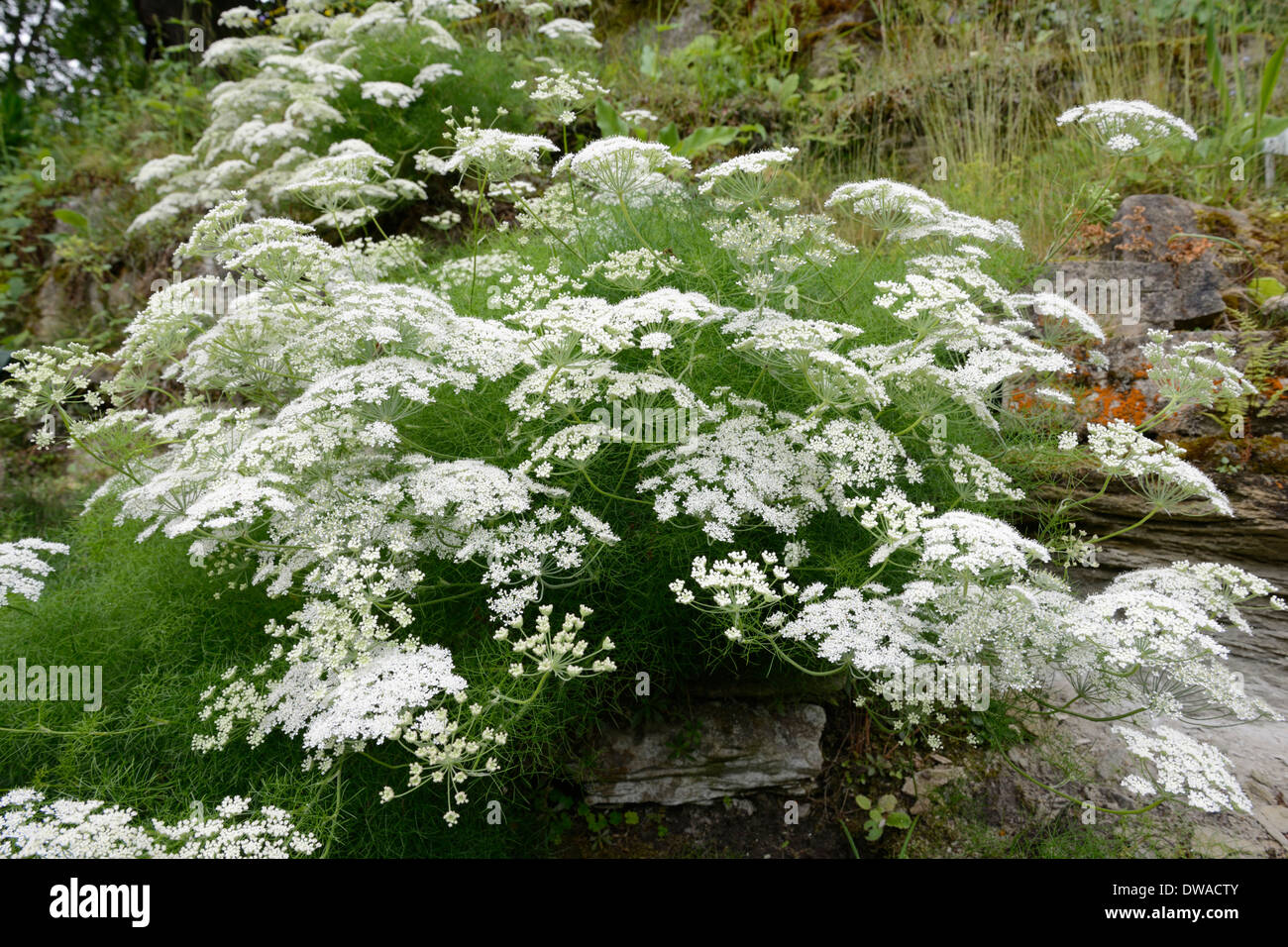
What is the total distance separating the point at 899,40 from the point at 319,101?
6664mm

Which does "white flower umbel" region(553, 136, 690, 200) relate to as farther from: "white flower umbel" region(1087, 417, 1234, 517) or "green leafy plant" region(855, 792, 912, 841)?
"green leafy plant" region(855, 792, 912, 841)

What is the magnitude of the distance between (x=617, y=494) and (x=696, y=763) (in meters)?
1.37

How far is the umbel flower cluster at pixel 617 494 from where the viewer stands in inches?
104

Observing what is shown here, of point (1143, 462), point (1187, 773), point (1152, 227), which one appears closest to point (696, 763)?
point (1187, 773)

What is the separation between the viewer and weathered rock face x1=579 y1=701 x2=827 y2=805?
3.51 m

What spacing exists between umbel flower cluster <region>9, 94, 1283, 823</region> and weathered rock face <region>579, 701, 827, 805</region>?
1.39 ft

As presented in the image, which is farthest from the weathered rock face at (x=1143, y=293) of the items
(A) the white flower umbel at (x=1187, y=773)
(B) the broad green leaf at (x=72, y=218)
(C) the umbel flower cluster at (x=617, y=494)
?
(B) the broad green leaf at (x=72, y=218)

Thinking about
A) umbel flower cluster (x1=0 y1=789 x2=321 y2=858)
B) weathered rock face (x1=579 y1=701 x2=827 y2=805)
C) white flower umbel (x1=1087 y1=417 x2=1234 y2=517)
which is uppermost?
white flower umbel (x1=1087 y1=417 x2=1234 y2=517)

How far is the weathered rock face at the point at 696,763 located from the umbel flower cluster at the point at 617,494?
0.42 m

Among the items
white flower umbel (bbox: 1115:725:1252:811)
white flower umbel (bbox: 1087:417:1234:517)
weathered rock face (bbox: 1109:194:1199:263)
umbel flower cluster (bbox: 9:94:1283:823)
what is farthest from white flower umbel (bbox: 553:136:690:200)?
weathered rock face (bbox: 1109:194:1199:263)

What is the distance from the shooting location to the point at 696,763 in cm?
353

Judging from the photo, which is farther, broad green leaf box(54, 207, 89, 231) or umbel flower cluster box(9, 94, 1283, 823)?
broad green leaf box(54, 207, 89, 231)

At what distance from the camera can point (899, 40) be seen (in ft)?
28.8
